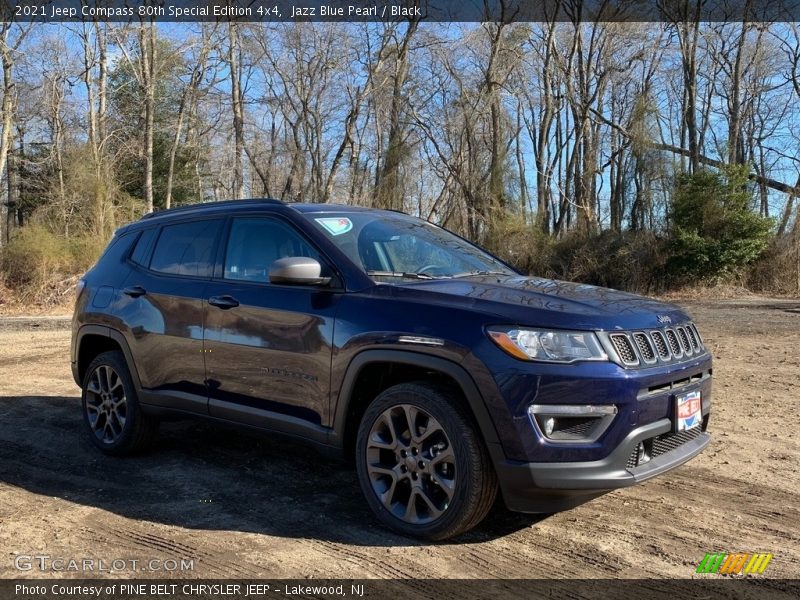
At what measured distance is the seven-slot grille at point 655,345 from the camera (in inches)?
133

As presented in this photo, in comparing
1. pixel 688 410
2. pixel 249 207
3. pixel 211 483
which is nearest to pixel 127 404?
pixel 211 483

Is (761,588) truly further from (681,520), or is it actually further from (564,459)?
(564,459)

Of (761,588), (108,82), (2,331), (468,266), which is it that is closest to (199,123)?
(108,82)

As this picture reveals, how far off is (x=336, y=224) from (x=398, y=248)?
43 centimetres

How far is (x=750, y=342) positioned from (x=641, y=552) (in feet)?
29.2

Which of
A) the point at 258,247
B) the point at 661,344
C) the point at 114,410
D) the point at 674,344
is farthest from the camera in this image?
the point at 114,410

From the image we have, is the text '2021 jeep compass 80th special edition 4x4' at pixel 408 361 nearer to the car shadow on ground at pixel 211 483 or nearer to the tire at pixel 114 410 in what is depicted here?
the tire at pixel 114 410

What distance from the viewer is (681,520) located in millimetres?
3994

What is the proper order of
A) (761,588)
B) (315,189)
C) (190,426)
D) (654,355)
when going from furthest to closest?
(315,189), (190,426), (654,355), (761,588)

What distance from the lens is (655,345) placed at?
3.55 metres

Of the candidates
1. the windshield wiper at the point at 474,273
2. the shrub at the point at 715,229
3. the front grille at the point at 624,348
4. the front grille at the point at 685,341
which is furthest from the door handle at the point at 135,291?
the shrub at the point at 715,229

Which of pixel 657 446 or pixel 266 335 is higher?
pixel 266 335

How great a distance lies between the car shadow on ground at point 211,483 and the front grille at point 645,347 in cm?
120

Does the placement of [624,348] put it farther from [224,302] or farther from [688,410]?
[224,302]
